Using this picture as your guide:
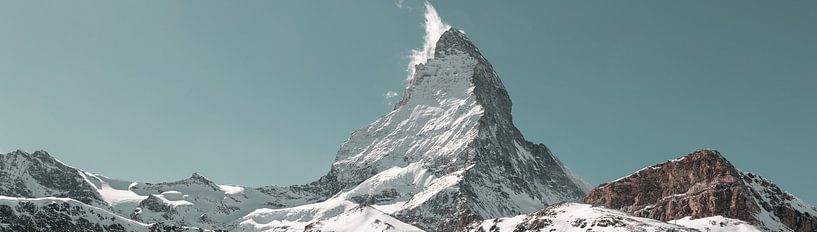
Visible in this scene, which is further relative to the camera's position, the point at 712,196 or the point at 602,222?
the point at 712,196

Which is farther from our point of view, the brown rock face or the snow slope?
the brown rock face

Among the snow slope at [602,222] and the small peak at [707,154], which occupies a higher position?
the small peak at [707,154]

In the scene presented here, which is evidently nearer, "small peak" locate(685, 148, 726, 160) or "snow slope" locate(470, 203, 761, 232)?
"snow slope" locate(470, 203, 761, 232)

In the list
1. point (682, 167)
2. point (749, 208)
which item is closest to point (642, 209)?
point (682, 167)

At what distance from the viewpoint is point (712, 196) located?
564ft

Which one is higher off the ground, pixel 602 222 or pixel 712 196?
pixel 712 196

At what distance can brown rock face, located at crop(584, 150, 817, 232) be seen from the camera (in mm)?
169375

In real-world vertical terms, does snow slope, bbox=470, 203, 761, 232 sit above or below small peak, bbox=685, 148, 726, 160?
below

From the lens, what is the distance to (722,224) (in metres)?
161

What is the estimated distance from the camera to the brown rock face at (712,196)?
16938 centimetres

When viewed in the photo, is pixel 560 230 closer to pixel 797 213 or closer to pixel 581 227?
pixel 581 227

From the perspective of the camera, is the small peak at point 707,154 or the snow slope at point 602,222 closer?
the snow slope at point 602,222

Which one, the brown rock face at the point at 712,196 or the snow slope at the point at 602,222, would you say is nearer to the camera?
the snow slope at the point at 602,222

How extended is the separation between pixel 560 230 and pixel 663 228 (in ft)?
72.8
